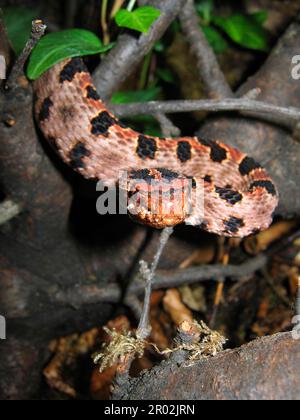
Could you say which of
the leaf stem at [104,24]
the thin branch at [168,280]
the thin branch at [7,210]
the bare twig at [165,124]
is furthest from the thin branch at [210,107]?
the thin branch at [168,280]

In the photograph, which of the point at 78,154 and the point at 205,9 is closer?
the point at 78,154

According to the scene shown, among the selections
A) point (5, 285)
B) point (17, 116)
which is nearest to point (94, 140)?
point (17, 116)

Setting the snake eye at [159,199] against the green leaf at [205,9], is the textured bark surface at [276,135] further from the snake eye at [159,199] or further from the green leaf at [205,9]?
the green leaf at [205,9]

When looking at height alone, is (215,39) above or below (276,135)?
above

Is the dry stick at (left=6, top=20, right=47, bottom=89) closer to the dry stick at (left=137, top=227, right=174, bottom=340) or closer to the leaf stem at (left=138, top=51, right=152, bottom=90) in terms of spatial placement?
the dry stick at (left=137, top=227, right=174, bottom=340)

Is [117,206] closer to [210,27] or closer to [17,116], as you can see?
[17,116]

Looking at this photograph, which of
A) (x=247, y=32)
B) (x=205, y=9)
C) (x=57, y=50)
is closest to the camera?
(x=57, y=50)

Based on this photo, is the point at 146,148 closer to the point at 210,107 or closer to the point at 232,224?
the point at 210,107

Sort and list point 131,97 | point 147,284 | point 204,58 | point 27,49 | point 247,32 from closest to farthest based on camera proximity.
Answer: point 147,284
point 27,49
point 131,97
point 204,58
point 247,32

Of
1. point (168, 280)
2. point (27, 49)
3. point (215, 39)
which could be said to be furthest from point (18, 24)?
point (168, 280)
